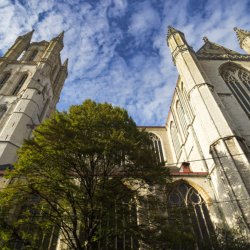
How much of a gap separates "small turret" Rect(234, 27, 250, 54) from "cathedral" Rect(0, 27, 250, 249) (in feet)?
0.40

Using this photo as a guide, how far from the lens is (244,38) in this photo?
27875mm

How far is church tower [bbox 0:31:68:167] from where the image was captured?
19625mm

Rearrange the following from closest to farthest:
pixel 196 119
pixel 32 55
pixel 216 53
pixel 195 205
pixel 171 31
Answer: pixel 195 205 < pixel 196 119 < pixel 216 53 < pixel 171 31 < pixel 32 55

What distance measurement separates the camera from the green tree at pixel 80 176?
7.29 meters

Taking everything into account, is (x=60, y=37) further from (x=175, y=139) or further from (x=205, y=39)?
(x=175, y=139)

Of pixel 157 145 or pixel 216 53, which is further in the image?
pixel 216 53

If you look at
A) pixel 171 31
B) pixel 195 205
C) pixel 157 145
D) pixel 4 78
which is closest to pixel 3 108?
pixel 4 78

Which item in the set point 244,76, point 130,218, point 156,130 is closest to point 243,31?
point 244,76

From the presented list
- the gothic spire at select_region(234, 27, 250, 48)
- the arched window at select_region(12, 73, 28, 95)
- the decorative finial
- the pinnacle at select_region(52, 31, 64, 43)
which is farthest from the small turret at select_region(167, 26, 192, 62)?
the pinnacle at select_region(52, 31, 64, 43)

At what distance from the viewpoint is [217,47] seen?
27.7 meters

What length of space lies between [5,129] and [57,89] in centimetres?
1558

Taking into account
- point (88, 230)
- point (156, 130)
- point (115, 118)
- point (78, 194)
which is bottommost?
point (88, 230)

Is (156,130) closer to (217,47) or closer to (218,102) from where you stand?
(218,102)

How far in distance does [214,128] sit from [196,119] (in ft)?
11.5
